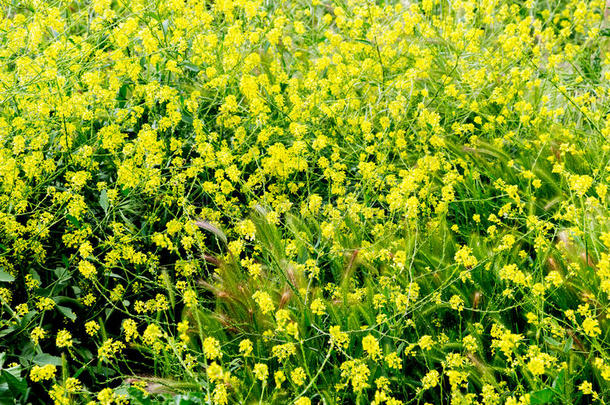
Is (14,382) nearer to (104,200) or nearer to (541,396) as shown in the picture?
(104,200)

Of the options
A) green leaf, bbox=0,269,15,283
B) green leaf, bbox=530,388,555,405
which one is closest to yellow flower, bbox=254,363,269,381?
green leaf, bbox=530,388,555,405

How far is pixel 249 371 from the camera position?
7.04 feet

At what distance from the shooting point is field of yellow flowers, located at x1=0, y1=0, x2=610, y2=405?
2.11 meters

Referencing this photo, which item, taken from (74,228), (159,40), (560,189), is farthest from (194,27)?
(560,189)

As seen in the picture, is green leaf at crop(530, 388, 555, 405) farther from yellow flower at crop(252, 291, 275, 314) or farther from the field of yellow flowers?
yellow flower at crop(252, 291, 275, 314)

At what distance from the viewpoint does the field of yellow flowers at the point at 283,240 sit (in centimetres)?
211

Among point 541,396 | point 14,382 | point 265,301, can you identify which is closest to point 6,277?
point 14,382

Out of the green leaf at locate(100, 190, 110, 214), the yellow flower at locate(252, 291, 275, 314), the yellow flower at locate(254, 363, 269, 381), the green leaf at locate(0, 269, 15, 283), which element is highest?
the green leaf at locate(100, 190, 110, 214)

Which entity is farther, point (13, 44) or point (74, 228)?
point (13, 44)

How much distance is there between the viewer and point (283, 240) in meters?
2.59

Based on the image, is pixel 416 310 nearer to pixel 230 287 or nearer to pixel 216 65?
pixel 230 287

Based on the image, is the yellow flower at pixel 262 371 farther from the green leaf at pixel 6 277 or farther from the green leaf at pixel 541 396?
the green leaf at pixel 6 277

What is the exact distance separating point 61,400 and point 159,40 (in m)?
1.92

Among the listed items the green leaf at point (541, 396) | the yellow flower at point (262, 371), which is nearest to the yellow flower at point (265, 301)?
the yellow flower at point (262, 371)
